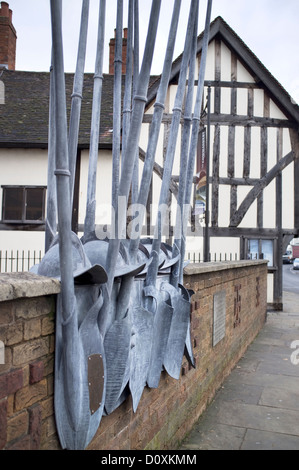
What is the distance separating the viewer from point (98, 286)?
2238mm

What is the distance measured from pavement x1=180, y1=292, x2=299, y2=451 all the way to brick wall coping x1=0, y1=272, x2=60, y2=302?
2.36 m

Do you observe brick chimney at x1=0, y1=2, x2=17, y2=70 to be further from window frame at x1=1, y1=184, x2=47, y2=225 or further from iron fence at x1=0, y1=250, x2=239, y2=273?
iron fence at x1=0, y1=250, x2=239, y2=273

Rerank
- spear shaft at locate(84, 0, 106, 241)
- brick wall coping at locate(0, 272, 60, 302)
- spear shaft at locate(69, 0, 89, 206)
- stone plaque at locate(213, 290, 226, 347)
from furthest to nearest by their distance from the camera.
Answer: stone plaque at locate(213, 290, 226, 347), spear shaft at locate(84, 0, 106, 241), spear shaft at locate(69, 0, 89, 206), brick wall coping at locate(0, 272, 60, 302)

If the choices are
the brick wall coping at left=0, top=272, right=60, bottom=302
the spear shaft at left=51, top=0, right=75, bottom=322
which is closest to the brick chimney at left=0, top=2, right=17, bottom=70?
the spear shaft at left=51, top=0, right=75, bottom=322

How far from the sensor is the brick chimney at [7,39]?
1457cm

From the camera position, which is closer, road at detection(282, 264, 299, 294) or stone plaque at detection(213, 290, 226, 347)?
stone plaque at detection(213, 290, 226, 347)

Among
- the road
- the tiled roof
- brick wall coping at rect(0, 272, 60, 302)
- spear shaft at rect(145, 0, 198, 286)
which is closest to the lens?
brick wall coping at rect(0, 272, 60, 302)

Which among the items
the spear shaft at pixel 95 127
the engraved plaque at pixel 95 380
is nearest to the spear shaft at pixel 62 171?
the engraved plaque at pixel 95 380

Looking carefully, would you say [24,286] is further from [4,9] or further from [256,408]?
[4,9]

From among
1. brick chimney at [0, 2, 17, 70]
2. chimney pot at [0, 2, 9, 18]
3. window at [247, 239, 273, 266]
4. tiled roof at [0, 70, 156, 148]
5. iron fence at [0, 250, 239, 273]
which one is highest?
chimney pot at [0, 2, 9, 18]

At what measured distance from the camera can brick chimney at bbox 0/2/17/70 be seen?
47.8 feet

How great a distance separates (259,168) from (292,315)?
414cm

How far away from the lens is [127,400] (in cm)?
263
